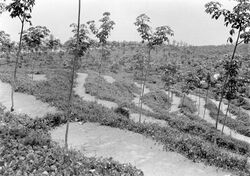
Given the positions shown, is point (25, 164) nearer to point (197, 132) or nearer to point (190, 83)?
point (197, 132)

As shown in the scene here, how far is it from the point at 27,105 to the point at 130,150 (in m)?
10.4

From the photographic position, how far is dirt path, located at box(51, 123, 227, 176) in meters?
8.84

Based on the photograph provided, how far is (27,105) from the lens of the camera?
1700cm

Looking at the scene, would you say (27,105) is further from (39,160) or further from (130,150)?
(39,160)

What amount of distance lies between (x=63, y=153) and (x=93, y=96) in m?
20.6

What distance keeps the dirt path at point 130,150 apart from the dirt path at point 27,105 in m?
3.22

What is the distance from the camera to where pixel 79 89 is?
31.0 meters

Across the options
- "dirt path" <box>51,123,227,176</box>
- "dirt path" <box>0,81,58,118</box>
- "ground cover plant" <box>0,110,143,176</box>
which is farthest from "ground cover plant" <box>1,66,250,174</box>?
"ground cover plant" <box>0,110,143,176</box>

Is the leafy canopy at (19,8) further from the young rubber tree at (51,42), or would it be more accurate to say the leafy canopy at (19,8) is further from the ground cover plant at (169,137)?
the young rubber tree at (51,42)

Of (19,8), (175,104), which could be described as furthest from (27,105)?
(175,104)

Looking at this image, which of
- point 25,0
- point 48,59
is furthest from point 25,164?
point 48,59

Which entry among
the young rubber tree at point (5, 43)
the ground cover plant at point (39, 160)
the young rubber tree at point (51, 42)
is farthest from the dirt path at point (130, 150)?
the young rubber tree at point (51, 42)

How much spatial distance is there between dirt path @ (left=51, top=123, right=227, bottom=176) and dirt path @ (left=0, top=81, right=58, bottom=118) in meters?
3.22

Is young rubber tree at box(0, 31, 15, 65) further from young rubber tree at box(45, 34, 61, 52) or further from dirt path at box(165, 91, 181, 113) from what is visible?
dirt path at box(165, 91, 181, 113)
